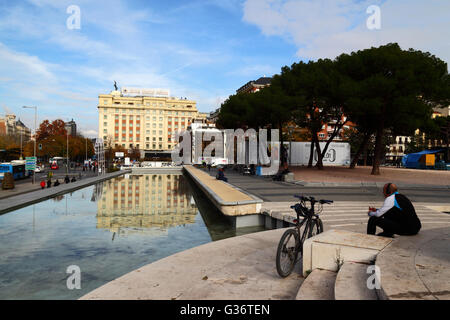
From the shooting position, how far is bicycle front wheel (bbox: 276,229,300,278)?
4.97m

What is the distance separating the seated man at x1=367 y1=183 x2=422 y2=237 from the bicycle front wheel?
1606mm

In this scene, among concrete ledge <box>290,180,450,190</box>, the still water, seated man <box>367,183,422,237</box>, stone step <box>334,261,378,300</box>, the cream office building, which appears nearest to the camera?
stone step <box>334,261,378,300</box>

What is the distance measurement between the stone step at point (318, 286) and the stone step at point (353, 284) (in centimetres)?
18

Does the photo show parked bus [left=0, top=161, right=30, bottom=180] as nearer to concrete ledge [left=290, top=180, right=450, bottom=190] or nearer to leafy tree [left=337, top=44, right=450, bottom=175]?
concrete ledge [left=290, top=180, right=450, bottom=190]

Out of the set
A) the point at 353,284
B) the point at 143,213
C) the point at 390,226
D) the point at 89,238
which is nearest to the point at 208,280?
the point at 353,284

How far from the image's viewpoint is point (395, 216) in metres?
5.88

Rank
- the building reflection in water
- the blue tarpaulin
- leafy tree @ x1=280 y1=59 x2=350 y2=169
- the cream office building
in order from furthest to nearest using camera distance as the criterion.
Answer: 1. the cream office building
2. the blue tarpaulin
3. leafy tree @ x1=280 y1=59 x2=350 y2=169
4. the building reflection in water

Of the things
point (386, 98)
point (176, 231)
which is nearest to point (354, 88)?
point (386, 98)

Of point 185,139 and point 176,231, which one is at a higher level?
point 185,139

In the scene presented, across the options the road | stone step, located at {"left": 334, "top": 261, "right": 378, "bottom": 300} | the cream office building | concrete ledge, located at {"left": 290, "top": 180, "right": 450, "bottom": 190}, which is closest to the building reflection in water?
the road

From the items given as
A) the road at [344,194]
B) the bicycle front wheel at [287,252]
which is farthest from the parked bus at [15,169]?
the bicycle front wheel at [287,252]

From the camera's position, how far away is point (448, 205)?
13.9 meters
